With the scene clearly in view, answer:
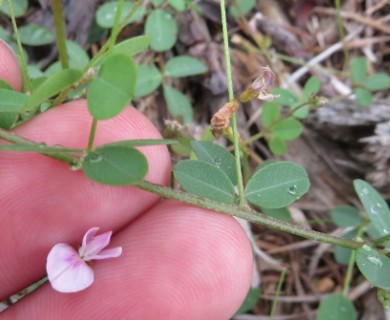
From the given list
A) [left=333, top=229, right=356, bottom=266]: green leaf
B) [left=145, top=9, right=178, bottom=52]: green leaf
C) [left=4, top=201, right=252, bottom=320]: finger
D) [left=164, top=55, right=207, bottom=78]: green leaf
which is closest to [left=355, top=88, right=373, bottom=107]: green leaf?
[left=333, top=229, right=356, bottom=266]: green leaf

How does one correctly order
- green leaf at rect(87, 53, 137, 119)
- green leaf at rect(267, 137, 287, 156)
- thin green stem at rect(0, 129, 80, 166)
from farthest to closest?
green leaf at rect(267, 137, 287, 156) → thin green stem at rect(0, 129, 80, 166) → green leaf at rect(87, 53, 137, 119)

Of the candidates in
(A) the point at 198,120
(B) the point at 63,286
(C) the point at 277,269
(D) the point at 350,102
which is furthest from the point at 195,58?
(B) the point at 63,286

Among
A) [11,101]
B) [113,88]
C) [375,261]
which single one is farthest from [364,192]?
[11,101]

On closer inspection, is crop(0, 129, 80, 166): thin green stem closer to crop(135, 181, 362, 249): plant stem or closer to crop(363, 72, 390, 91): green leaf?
crop(135, 181, 362, 249): plant stem

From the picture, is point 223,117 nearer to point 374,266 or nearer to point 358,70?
point 374,266

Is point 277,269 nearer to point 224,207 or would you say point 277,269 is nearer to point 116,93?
point 224,207

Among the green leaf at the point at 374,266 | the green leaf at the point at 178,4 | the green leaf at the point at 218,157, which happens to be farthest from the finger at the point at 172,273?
the green leaf at the point at 178,4
